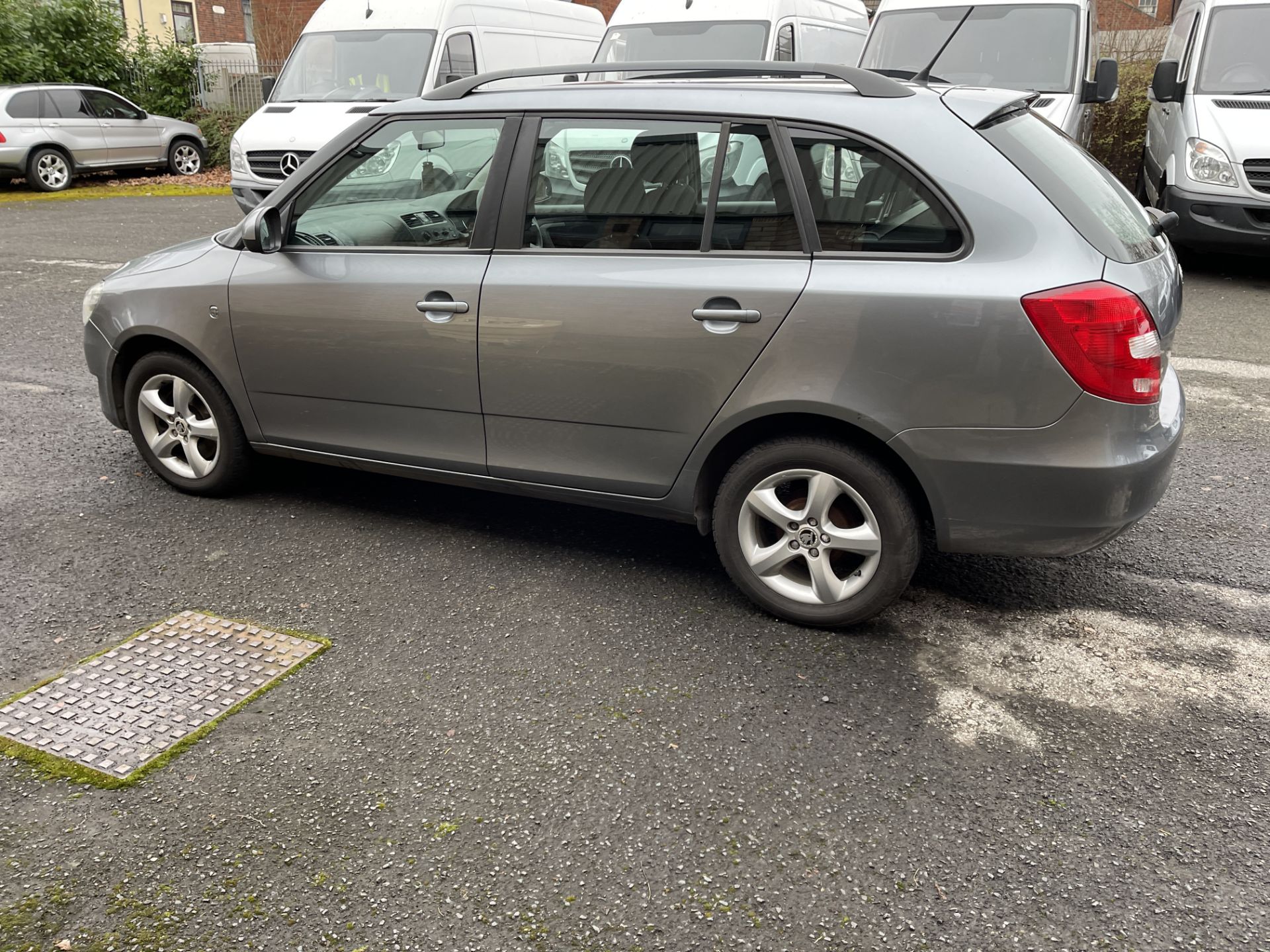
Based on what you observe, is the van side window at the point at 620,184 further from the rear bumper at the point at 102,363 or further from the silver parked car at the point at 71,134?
the silver parked car at the point at 71,134

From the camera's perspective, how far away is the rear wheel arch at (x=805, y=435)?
11.6 ft

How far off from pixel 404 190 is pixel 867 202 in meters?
1.91

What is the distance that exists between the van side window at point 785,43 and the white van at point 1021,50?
75 cm

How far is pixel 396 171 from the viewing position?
4273 millimetres

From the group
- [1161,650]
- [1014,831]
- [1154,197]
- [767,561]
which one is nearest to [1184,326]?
[1154,197]

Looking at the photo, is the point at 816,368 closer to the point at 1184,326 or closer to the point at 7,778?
the point at 7,778

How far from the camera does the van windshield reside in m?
10.6

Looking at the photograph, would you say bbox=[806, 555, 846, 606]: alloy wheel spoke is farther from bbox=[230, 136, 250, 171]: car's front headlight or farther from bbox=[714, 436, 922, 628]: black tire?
bbox=[230, 136, 250, 171]: car's front headlight

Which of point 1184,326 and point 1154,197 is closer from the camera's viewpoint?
point 1184,326

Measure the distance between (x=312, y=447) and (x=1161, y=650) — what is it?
324cm

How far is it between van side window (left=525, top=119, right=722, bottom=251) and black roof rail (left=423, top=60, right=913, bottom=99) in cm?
35

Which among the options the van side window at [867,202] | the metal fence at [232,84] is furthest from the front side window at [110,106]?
the van side window at [867,202]

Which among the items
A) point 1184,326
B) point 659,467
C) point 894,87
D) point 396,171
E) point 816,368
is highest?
point 894,87

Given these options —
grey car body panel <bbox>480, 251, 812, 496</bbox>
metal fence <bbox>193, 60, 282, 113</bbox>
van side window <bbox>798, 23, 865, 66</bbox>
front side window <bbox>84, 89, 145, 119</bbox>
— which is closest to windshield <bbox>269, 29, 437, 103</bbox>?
van side window <bbox>798, 23, 865, 66</bbox>
